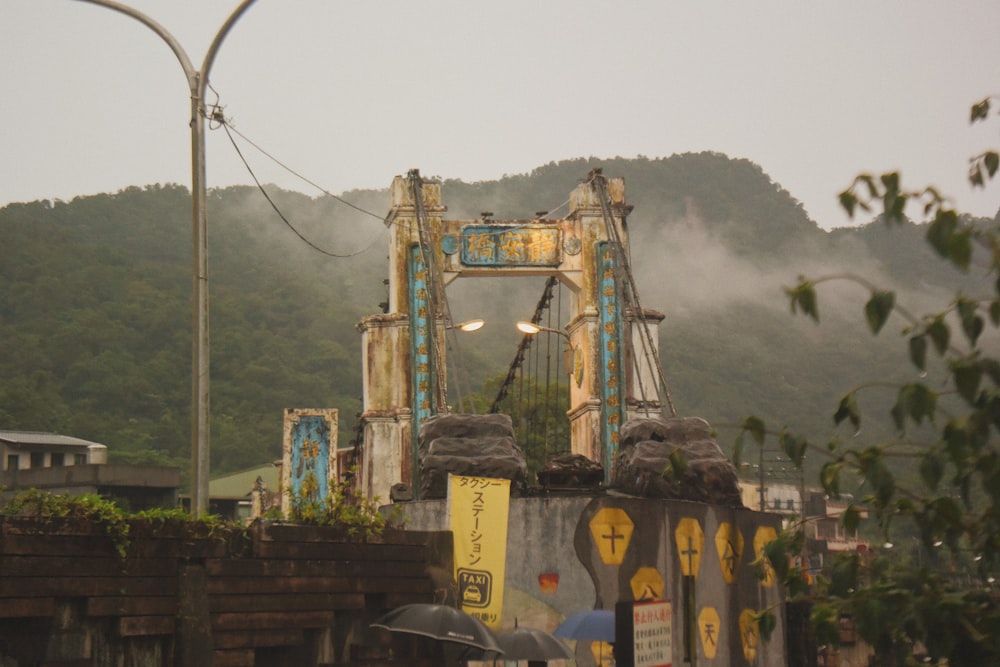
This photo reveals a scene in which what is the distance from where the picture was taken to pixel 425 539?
14781 mm

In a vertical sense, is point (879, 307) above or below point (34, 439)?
below

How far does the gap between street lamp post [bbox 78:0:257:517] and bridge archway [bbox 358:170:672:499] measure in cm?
1340

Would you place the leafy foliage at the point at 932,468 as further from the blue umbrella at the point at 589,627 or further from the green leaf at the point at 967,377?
the blue umbrella at the point at 589,627

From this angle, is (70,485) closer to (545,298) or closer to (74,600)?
(545,298)

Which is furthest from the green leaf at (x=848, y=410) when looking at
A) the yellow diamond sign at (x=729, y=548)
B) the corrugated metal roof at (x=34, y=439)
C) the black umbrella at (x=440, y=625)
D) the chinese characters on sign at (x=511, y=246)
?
the corrugated metal roof at (x=34, y=439)

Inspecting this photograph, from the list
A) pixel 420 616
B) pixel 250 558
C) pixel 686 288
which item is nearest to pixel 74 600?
pixel 250 558

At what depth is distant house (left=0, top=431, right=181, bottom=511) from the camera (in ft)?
106

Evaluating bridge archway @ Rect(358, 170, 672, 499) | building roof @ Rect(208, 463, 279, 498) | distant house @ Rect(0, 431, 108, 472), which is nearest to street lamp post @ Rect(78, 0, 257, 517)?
bridge archway @ Rect(358, 170, 672, 499)

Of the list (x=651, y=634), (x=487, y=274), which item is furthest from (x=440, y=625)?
(x=487, y=274)

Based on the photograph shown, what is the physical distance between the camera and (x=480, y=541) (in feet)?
51.2

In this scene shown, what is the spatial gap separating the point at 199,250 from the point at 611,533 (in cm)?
737

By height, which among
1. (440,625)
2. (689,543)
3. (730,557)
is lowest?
(440,625)

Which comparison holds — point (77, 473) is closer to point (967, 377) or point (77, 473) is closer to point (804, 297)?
point (804, 297)

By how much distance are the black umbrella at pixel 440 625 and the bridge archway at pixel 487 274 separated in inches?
510
